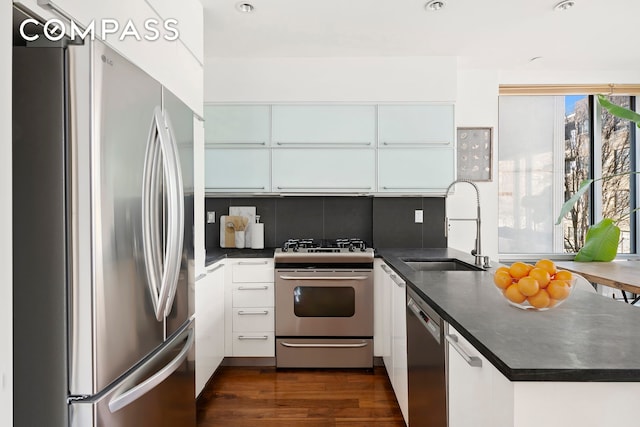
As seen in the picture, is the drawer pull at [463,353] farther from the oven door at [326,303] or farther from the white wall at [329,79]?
the white wall at [329,79]

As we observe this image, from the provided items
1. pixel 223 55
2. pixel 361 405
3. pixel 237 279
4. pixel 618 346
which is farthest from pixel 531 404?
pixel 223 55

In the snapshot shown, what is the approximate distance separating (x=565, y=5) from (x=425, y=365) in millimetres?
2365

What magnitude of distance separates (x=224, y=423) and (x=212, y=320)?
0.65 m

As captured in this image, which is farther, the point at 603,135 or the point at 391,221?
the point at 603,135

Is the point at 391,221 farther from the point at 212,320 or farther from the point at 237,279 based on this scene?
the point at 212,320

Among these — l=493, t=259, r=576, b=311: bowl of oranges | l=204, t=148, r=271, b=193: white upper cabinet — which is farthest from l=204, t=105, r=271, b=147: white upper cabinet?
l=493, t=259, r=576, b=311: bowl of oranges

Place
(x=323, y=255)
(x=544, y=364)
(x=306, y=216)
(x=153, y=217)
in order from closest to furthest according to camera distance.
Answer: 1. (x=544, y=364)
2. (x=153, y=217)
3. (x=323, y=255)
4. (x=306, y=216)

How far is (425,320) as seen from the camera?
5.37ft

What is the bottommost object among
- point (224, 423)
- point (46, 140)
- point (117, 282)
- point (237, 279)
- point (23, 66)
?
point (224, 423)

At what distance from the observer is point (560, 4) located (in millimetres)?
2447

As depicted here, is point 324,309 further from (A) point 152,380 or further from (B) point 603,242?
(B) point 603,242

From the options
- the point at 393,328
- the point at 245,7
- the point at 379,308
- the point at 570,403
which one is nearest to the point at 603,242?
the point at 379,308

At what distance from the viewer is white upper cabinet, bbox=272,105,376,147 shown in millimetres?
3203

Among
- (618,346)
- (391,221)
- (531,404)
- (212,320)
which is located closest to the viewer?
(531,404)
